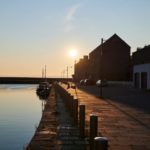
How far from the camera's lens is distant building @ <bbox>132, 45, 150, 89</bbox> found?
58875 mm

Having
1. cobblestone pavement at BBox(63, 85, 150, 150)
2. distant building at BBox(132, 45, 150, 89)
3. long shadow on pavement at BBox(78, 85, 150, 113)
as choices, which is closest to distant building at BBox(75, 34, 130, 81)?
distant building at BBox(132, 45, 150, 89)

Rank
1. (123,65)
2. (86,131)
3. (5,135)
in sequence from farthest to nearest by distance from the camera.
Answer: (123,65) → (5,135) → (86,131)

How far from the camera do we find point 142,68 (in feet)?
203

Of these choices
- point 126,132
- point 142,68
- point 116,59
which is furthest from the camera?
point 116,59

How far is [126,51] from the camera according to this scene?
94.4 m

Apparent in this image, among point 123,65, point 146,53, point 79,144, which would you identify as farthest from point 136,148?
point 123,65

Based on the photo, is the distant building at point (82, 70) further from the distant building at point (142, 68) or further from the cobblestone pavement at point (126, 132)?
the cobblestone pavement at point (126, 132)

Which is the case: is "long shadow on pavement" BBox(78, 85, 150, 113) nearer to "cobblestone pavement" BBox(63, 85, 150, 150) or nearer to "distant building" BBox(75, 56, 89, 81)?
"cobblestone pavement" BBox(63, 85, 150, 150)

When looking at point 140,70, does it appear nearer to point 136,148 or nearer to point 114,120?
point 114,120

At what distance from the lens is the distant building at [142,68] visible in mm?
58875

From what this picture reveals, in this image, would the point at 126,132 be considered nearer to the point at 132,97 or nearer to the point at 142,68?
the point at 132,97

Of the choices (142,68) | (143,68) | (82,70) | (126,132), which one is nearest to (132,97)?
(126,132)

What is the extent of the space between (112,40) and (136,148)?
85.4 m

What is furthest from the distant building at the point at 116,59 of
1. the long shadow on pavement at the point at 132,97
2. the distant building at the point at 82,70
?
the long shadow on pavement at the point at 132,97
